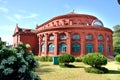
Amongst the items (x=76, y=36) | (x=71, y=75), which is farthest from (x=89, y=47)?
(x=71, y=75)

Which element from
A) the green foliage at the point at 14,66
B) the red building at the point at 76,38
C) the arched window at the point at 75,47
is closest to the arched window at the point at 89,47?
the red building at the point at 76,38

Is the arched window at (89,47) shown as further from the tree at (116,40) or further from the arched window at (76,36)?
the tree at (116,40)

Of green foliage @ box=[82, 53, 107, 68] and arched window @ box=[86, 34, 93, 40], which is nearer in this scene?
green foliage @ box=[82, 53, 107, 68]

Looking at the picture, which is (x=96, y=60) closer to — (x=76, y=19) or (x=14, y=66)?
(x=14, y=66)

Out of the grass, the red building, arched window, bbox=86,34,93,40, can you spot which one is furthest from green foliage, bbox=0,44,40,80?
arched window, bbox=86,34,93,40

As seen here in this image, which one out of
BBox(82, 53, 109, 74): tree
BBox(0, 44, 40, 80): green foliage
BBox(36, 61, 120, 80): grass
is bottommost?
BBox(36, 61, 120, 80): grass

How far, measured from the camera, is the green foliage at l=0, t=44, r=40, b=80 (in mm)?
7703

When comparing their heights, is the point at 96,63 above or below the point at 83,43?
below

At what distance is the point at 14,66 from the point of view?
785cm

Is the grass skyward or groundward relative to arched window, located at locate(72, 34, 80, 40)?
groundward

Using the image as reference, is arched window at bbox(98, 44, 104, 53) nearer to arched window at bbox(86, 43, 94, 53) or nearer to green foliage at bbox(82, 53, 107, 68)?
arched window at bbox(86, 43, 94, 53)

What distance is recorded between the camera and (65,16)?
51.7 meters

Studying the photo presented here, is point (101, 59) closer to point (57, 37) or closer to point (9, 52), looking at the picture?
point (9, 52)

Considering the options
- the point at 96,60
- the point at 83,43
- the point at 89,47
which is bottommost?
the point at 96,60
